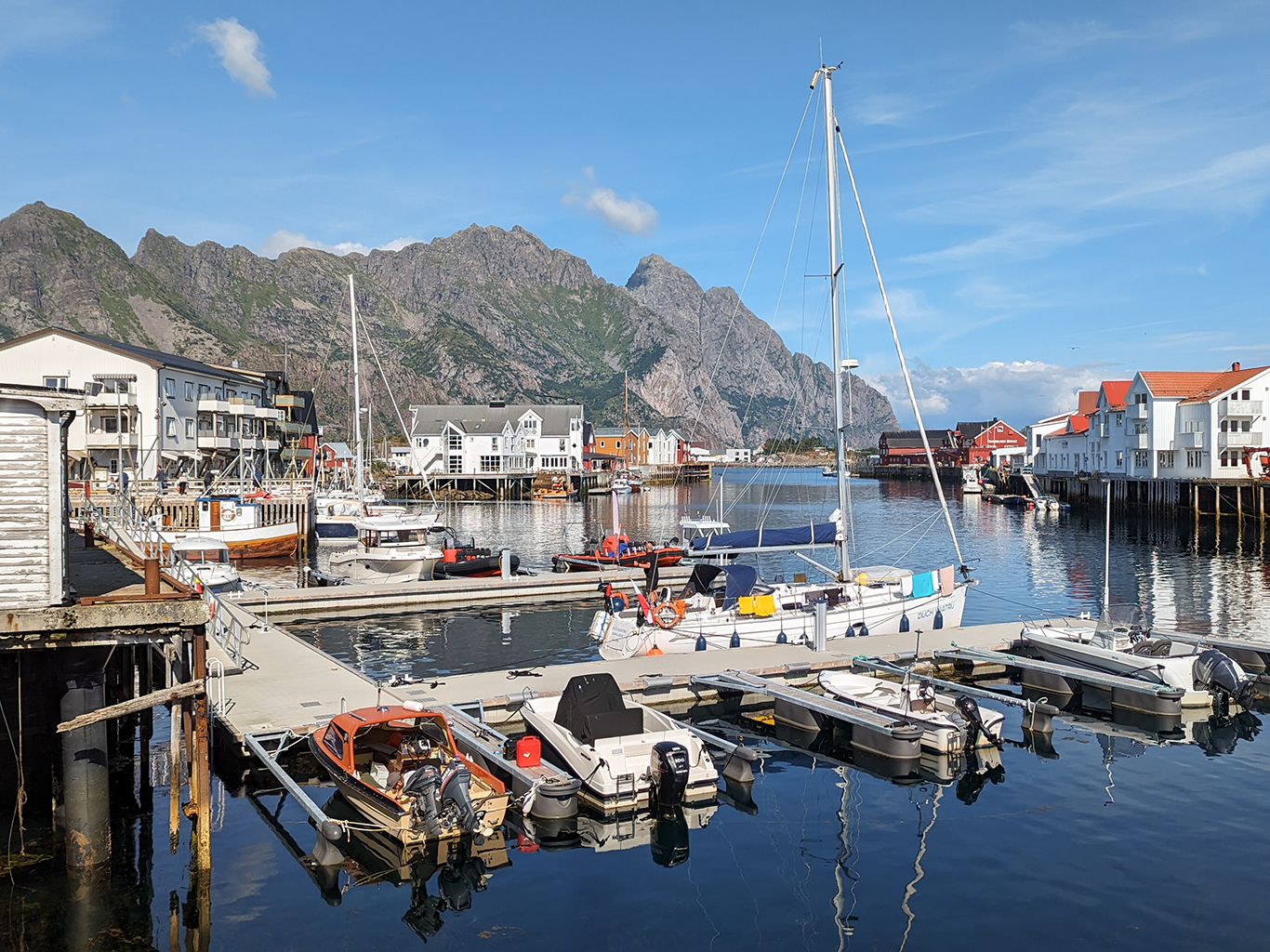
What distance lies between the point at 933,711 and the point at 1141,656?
788 centimetres

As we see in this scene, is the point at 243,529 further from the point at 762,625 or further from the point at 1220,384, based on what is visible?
the point at 1220,384

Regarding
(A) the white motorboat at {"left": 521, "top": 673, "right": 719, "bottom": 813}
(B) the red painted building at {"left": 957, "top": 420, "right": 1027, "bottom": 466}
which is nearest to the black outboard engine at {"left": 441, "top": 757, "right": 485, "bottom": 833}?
(A) the white motorboat at {"left": 521, "top": 673, "right": 719, "bottom": 813}

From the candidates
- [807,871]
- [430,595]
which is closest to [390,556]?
[430,595]

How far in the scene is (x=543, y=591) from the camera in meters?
43.5

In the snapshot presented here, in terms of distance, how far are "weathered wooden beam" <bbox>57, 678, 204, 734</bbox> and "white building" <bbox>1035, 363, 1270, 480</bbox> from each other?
3629 inches

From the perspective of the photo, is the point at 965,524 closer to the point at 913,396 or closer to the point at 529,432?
the point at 913,396

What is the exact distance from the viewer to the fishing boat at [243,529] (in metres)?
60.0

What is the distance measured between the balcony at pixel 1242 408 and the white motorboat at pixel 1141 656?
68.1 meters

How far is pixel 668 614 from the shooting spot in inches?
1140

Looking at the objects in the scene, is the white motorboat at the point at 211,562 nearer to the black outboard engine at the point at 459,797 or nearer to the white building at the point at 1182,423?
the black outboard engine at the point at 459,797

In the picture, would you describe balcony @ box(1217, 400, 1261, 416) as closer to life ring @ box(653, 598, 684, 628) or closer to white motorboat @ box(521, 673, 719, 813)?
life ring @ box(653, 598, 684, 628)

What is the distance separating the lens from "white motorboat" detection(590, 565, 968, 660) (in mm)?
28688

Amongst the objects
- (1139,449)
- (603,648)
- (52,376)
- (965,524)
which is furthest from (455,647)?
(1139,449)

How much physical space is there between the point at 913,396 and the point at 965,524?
203ft
